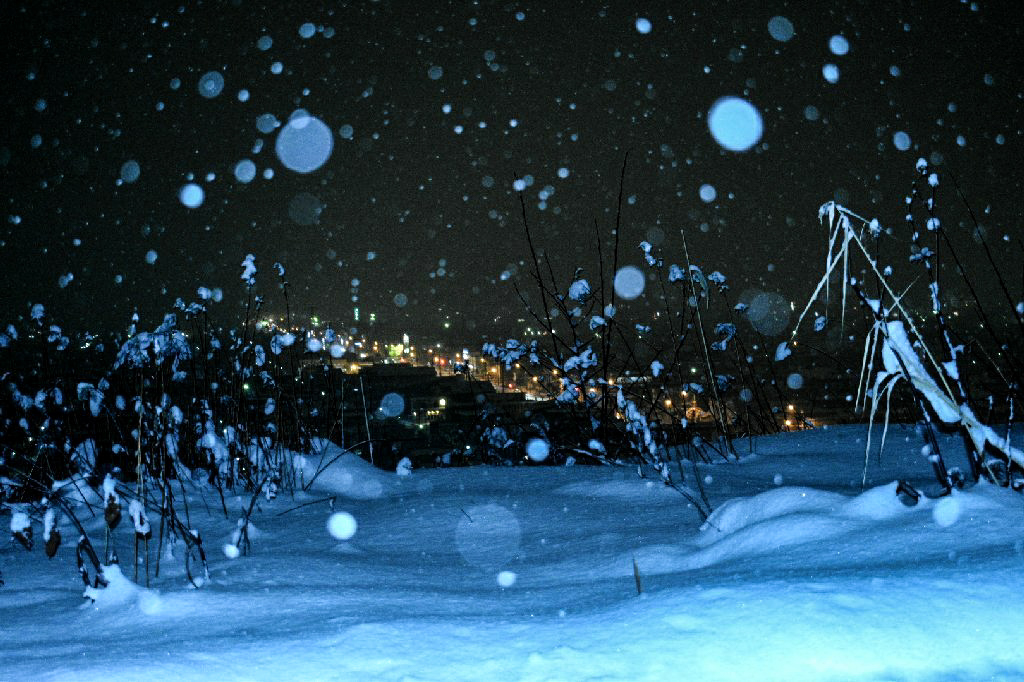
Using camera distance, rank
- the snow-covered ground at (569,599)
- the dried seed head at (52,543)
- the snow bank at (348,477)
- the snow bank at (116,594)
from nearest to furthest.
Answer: the snow-covered ground at (569,599) < the snow bank at (116,594) < the dried seed head at (52,543) < the snow bank at (348,477)

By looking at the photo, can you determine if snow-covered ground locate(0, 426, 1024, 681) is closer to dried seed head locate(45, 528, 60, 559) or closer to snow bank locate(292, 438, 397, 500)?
dried seed head locate(45, 528, 60, 559)

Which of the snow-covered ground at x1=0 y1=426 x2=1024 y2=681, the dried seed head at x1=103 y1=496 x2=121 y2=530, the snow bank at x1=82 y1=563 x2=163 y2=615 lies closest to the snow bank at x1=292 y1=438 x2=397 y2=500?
the snow-covered ground at x1=0 y1=426 x2=1024 y2=681

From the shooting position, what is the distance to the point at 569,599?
1.30 meters

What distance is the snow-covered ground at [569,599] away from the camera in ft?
2.90

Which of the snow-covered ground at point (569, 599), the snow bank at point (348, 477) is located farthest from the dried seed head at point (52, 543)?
the snow bank at point (348, 477)

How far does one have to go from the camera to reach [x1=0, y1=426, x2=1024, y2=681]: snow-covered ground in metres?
0.88

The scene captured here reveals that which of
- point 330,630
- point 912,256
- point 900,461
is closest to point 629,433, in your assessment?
point 900,461

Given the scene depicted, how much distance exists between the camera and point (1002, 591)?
3.14ft

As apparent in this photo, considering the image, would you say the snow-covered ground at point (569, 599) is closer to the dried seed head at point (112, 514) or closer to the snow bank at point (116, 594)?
the snow bank at point (116, 594)

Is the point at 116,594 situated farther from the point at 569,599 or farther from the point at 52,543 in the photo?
the point at 569,599

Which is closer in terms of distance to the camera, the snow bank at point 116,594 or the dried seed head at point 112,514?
the snow bank at point 116,594

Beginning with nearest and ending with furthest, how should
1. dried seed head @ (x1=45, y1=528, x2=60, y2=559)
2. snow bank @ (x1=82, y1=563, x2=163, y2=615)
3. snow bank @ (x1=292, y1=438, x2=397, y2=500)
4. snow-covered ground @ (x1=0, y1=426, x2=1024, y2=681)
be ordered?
snow-covered ground @ (x1=0, y1=426, x2=1024, y2=681), snow bank @ (x1=82, y1=563, x2=163, y2=615), dried seed head @ (x1=45, y1=528, x2=60, y2=559), snow bank @ (x1=292, y1=438, x2=397, y2=500)

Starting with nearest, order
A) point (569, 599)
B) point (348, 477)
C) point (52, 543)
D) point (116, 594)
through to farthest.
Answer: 1. point (569, 599)
2. point (116, 594)
3. point (52, 543)
4. point (348, 477)

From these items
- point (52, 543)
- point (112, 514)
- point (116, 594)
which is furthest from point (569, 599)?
point (52, 543)
